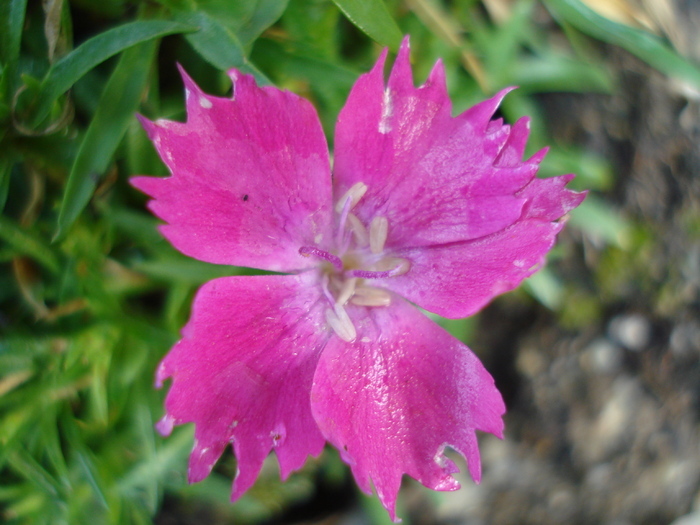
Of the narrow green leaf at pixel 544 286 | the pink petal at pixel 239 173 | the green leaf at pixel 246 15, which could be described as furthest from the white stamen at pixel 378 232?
the narrow green leaf at pixel 544 286

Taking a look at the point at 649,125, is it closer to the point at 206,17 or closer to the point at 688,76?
the point at 688,76

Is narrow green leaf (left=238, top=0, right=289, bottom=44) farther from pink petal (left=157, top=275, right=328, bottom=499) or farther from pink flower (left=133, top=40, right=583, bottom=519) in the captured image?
pink petal (left=157, top=275, right=328, bottom=499)

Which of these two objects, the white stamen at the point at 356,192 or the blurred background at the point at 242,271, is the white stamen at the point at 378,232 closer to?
the white stamen at the point at 356,192

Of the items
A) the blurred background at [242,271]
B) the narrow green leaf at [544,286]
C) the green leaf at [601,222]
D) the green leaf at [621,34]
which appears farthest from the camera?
the green leaf at [601,222]

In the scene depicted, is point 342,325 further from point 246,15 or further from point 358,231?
point 246,15

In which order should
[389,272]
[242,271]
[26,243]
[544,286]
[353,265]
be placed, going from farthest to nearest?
[544,286] → [242,271] → [26,243] → [353,265] → [389,272]

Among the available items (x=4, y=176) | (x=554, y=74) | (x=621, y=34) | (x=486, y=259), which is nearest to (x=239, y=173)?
(x=486, y=259)

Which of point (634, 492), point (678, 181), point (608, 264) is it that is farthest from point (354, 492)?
point (678, 181)
